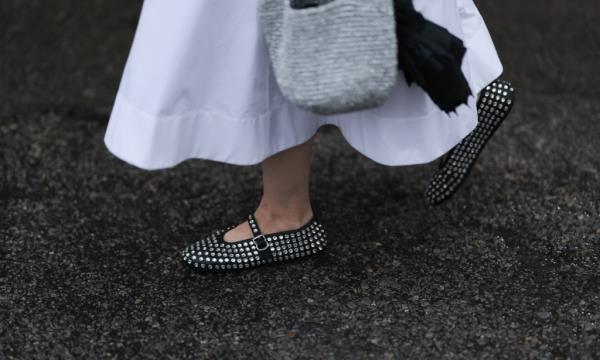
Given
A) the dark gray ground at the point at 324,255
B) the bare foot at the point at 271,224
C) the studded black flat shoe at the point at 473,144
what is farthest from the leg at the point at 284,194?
the studded black flat shoe at the point at 473,144

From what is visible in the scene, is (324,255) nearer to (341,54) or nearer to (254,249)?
(254,249)

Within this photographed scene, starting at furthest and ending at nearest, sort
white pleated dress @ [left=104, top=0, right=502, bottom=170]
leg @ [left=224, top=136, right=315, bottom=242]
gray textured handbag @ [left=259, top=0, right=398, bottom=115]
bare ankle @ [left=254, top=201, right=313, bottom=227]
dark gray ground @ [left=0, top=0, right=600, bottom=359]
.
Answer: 1. bare ankle @ [left=254, top=201, right=313, bottom=227]
2. leg @ [left=224, top=136, right=315, bottom=242]
3. dark gray ground @ [left=0, top=0, right=600, bottom=359]
4. white pleated dress @ [left=104, top=0, right=502, bottom=170]
5. gray textured handbag @ [left=259, top=0, right=398, bottom=115]

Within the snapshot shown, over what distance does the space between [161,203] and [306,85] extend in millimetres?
1001

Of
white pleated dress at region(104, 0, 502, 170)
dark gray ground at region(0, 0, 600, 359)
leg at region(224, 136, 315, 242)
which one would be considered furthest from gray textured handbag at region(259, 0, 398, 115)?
dark gray ground at region(0, 0, 600, 359)

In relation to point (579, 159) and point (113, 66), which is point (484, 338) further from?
point (113, 66)

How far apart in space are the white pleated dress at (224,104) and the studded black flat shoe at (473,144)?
26 cm

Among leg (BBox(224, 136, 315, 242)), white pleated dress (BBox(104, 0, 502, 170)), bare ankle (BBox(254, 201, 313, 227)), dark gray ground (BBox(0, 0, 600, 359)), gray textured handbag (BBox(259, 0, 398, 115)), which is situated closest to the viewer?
gray textured handbag (BBox(259, 0, 398, 115))

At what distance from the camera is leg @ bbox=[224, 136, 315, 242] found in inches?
82.5

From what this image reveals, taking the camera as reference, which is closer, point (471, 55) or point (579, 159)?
point (471, 55)

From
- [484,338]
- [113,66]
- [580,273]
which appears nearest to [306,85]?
[484,338]

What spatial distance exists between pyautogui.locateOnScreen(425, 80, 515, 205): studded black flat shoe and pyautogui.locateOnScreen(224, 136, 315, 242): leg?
1.23 feet

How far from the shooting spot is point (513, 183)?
260cm

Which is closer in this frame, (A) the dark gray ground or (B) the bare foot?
(A) the dark gray ground

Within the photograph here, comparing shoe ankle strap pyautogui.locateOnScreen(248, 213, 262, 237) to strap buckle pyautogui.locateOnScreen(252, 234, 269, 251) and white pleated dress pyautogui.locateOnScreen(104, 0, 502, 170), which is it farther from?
white pleated dress pyautogui.locateOnScreen(104, 0, 502, 170)
